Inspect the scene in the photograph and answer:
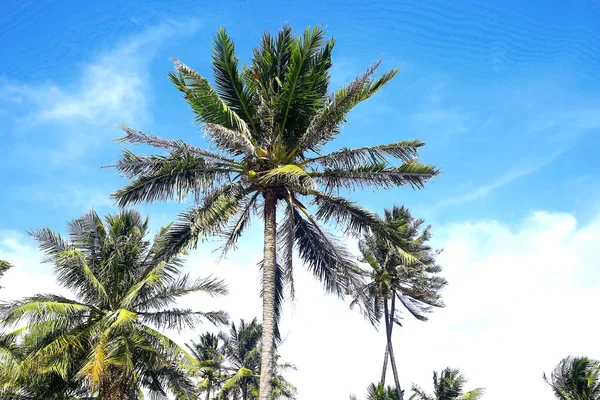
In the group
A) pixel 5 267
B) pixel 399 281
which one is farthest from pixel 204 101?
pixel 399 281

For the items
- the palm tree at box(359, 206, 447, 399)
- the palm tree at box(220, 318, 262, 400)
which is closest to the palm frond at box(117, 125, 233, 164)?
the palm tree at box(359, 206, 447, 399)

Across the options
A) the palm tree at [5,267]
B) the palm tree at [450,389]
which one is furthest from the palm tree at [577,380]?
the palm tree at [5,267]

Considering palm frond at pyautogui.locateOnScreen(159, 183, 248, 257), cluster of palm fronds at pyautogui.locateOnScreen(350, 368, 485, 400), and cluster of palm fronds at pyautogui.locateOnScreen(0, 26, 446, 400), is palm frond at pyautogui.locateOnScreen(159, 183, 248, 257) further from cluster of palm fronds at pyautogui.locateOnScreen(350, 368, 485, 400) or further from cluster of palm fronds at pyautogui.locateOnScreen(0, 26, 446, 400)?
cluster of palm fronds at pyautogui.locateOnScreen(350, 368, 485, 400)

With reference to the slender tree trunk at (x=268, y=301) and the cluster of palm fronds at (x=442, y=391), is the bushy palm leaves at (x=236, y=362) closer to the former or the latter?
the cluster of palm fronds at (x=442, y=391)

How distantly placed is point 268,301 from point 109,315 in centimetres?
744

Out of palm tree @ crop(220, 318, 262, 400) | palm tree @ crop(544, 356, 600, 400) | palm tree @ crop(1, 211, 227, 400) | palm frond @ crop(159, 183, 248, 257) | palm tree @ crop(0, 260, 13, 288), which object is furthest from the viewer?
palm tree @ crop(220, 318, 262, 400)

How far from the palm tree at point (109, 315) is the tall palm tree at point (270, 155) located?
107 inches

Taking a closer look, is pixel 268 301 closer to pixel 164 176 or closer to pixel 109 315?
pixel 164 176

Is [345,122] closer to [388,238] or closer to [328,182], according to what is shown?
[328,182]

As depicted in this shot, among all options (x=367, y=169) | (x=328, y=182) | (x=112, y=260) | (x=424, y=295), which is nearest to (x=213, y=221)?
(x=328, y=182)

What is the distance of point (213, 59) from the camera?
522 inches

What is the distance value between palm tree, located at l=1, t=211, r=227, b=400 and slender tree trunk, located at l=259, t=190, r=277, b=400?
3.56 m

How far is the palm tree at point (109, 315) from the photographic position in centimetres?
1552

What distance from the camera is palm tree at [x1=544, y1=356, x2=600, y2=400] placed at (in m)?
25.3
